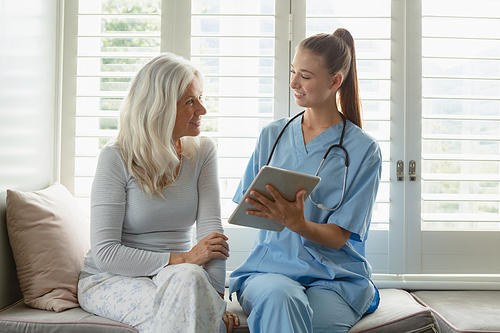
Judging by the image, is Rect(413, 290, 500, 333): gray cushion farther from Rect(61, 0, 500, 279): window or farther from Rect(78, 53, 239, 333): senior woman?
Rect(78, 53, 239, 333): senior woman

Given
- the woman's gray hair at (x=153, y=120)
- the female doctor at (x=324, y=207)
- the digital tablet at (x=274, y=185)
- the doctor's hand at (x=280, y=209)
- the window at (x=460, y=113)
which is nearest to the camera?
the digital tablet at (x=274, y=185)

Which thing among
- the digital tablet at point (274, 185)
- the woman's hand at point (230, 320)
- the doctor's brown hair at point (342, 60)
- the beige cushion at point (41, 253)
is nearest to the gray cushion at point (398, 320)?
the woman's hand at point (230, 320)

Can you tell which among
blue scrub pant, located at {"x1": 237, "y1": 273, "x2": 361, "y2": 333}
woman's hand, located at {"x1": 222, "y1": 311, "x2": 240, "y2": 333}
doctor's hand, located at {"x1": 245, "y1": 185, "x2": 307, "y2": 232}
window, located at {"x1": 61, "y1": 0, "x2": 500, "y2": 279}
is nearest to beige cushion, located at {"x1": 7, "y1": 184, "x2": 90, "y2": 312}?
window, located at {"x1": 61, "y1": 0, "x2": 500, "y2": 279}

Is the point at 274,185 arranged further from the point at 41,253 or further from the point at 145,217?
the point at 41,253

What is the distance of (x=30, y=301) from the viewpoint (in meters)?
1.59

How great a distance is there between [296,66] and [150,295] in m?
1.01

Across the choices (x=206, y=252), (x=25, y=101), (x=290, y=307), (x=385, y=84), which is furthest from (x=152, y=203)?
(x=385, y=84)

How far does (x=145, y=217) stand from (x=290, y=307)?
2.07ft

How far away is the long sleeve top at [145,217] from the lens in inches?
59.8

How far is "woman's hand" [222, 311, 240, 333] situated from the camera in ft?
4.85

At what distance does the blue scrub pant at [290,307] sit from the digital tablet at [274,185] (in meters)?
0.22

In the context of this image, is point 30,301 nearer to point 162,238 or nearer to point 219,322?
point 162,238

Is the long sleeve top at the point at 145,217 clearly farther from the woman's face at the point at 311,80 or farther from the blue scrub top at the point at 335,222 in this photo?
the woman's face at the point at 311,80

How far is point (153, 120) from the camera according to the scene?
1584 millimetres
